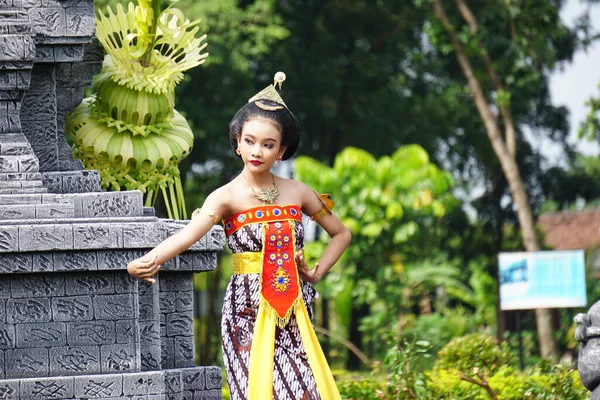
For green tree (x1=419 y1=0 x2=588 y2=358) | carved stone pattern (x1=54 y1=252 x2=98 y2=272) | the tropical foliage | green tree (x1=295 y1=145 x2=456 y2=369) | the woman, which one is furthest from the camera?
green tree (x1=295 y1=145 x2=456 y2=369)

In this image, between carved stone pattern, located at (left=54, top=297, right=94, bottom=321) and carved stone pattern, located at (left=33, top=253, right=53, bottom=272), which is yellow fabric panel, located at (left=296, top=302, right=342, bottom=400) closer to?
carved stone pattern, located at (left=54, top=297, right=94, bottom=321)

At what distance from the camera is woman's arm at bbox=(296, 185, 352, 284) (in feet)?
16.9

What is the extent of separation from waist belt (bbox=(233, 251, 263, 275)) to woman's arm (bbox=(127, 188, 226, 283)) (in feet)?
0.65

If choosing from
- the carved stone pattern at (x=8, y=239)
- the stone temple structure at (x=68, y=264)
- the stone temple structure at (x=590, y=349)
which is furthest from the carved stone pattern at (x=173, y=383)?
the stone temple structure at (x=590, y=349)

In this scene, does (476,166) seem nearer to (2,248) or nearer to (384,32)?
(384,32)

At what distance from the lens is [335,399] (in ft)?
16.7

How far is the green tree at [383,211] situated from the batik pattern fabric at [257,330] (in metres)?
13.7

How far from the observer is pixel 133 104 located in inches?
253

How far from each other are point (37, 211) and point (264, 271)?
3.87 feet

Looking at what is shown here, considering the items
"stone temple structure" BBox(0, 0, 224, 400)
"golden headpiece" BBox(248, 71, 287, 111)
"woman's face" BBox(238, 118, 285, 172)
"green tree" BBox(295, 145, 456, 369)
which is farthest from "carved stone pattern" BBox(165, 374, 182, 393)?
"green tree" BBox(295, 145, 456, 369)

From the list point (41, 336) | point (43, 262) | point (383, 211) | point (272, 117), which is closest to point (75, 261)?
point (43, 262)

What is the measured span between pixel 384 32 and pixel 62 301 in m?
18.2

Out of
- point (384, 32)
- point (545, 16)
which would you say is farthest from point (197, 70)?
point (545, 16)

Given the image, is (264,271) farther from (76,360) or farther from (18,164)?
(18,164)
